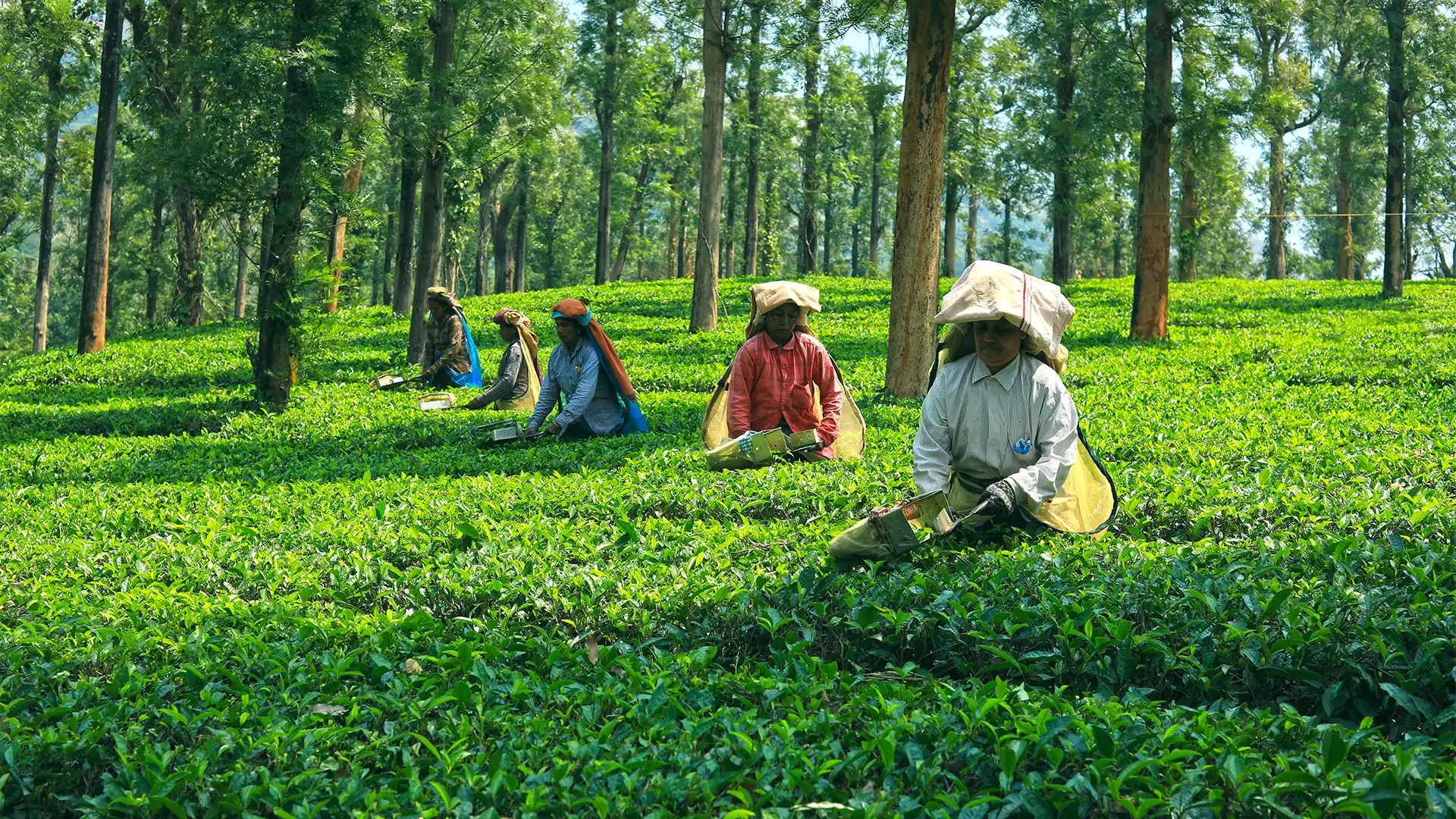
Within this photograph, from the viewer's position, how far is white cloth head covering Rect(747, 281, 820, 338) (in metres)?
8.02

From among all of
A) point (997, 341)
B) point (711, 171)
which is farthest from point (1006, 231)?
point (997, 341)

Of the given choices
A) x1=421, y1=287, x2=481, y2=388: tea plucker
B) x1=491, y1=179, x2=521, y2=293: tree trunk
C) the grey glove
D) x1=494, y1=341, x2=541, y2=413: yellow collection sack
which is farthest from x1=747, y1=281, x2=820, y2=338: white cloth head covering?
x1=491, y1=179, x2=521, y2=293: tree trunk

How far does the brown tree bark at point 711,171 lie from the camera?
18953 mm

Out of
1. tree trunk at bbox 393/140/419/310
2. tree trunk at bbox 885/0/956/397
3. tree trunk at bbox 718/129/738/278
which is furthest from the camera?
tree trunk at bbox 718/129/738/278

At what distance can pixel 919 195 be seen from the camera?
1162cm

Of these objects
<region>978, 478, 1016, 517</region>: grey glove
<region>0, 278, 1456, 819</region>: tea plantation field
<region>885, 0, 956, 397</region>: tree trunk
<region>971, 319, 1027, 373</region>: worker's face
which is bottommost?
<region>0, 278, 1456, 819</region>: tea plantation field

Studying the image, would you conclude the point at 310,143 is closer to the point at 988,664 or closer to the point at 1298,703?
the point at 988,664

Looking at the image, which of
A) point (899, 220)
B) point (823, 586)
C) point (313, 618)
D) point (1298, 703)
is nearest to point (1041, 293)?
point (823, 586)

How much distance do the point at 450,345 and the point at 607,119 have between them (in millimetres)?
21330

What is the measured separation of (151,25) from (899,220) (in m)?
23.8

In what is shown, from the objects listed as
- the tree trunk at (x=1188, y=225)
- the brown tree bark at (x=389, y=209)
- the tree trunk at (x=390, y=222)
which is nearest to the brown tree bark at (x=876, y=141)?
the tree trunk at (x=1188, y=225)

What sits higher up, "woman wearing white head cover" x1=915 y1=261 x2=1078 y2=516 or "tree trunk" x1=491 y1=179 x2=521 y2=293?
"tree trunk" x1=491 y1=179 x2=521 y2=293

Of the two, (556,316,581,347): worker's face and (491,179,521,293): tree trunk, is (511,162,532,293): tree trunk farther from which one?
(556,316,581,347): worker's face

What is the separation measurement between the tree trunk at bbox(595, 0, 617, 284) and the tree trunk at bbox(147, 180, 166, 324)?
12.3 m
